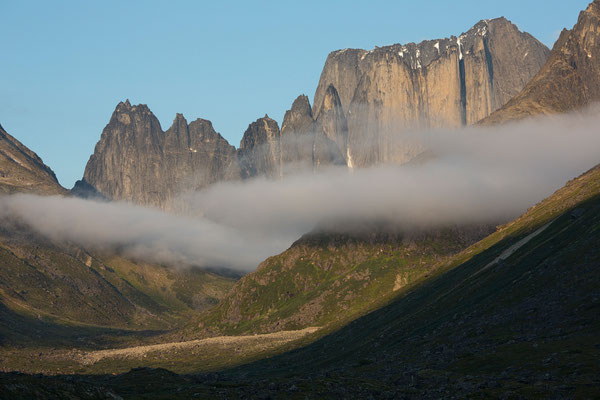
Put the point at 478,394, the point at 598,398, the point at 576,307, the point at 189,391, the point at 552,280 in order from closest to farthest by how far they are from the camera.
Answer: the point at 598,398
the point at 478,394
the point at 189,391
the point at 576,307
the point at 552,280

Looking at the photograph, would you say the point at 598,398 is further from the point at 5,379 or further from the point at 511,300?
the point at 511,300

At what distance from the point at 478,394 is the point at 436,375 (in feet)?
112

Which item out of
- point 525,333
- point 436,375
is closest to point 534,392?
point 436,375

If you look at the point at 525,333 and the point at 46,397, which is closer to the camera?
the point at 46,397

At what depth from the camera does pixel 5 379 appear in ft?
314

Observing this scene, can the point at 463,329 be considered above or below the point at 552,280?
below

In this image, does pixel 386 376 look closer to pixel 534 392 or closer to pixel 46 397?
pixel 534 392

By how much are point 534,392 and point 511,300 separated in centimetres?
10240

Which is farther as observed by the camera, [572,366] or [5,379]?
[572,366]

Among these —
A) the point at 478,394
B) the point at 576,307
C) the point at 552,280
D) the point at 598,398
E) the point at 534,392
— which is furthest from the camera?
the point at 552,280

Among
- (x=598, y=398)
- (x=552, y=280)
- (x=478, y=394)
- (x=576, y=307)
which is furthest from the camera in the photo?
(x=552, y=280)

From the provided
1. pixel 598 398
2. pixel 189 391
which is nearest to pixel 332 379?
pixel 189 391

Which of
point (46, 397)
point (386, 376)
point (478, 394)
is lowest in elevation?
point (386, 376)

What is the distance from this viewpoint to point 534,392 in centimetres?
9981
